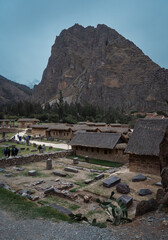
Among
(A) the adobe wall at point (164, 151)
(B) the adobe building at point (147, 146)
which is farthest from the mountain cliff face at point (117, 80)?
(A) the adobe wall at point (164, 151)

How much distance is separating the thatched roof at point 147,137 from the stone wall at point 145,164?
2.73ft

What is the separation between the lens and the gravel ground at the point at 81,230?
18.6ft

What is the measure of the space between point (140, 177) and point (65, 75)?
164767mm

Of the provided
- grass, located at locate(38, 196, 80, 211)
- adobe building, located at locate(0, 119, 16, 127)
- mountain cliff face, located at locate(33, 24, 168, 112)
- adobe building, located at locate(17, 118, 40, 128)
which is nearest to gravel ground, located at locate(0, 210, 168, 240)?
grass, located at locate(38, 196, 80, 211)

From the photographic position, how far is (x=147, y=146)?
55.5ft

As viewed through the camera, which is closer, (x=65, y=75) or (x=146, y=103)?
(x=146, y=103)

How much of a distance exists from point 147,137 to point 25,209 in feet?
43.7

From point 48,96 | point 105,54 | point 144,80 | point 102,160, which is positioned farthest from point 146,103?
point 102,160

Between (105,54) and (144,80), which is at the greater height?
(105,54)

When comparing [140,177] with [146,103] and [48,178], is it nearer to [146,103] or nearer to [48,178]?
[48,178]

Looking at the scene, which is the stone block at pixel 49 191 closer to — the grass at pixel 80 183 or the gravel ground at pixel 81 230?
the grass at pixel 80 183

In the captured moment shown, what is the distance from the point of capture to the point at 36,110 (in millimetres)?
94062

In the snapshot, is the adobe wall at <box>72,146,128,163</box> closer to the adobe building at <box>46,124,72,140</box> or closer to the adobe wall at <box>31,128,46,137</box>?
the adobe building at <box>46,124,72,140</box>

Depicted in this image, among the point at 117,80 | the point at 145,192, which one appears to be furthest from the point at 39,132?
the point at 117,80
